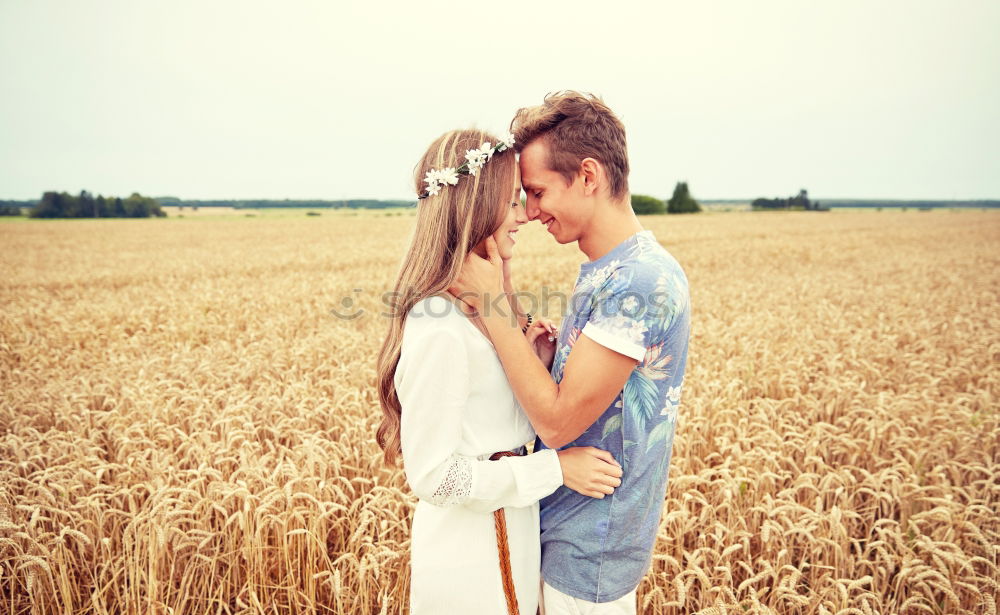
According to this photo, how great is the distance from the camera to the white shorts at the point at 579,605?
5.65 ft

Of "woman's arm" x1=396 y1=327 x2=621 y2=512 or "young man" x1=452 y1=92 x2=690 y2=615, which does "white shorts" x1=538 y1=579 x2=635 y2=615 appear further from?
"woman's arm" x1=396 y1=327 x2=621 y2=512

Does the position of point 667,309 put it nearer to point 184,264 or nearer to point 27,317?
point 27,317

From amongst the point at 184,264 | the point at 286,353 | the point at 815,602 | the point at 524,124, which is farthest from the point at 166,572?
the point at 184,264

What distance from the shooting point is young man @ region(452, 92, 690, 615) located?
151cm

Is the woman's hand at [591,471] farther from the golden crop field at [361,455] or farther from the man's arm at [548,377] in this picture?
the golden crop field at [361,455]

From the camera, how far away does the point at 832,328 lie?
8.25 meters

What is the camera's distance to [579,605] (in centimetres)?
175

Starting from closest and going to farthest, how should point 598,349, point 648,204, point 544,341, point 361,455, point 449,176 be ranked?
point 598,349
point 449,176
point 544,341
point 361,455
point 648,204

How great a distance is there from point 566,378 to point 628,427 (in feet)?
0.93

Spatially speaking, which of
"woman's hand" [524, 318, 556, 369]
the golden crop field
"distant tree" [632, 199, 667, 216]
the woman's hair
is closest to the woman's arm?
the woman's hair

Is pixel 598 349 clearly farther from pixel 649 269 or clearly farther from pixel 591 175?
pixel 591 175

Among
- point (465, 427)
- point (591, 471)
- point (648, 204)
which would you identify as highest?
point (648, 204)

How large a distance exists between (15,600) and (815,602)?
4.13m

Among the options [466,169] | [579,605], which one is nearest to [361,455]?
[579,605]
